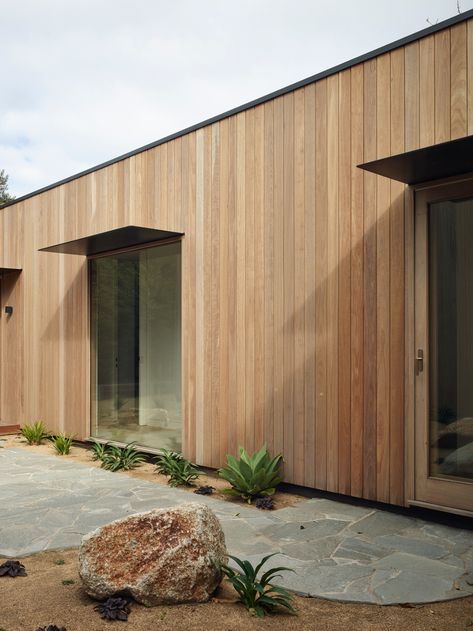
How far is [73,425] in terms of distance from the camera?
7.77 m

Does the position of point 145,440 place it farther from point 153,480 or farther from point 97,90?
point 97,90

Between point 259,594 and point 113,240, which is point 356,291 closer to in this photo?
point 259,594

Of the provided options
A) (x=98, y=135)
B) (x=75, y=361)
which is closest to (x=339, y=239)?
(x=75, y=361)

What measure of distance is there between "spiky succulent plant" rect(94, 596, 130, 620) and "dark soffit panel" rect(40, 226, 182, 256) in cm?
387

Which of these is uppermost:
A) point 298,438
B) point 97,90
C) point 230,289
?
point 97,90

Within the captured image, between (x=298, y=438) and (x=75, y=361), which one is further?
(x=75, y=361)

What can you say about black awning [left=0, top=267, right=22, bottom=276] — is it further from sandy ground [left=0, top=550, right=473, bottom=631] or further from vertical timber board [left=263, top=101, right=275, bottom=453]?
sandy ground [left=0, top=550, right=473, bottom=631]

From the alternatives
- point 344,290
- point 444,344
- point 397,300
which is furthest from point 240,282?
point 444,344

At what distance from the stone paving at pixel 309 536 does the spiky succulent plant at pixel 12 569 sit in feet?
0.86

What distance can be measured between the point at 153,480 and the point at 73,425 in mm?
2436

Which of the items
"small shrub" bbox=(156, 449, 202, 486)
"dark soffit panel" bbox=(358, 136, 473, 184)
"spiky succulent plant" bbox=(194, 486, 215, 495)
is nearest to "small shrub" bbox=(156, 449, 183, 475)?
"small shrub" bbox=(156, 449, 202, 486)

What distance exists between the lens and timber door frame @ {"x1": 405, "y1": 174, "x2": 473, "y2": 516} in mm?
4195

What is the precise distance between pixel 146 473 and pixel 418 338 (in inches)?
128

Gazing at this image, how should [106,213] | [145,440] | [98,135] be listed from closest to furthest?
[145,440], [106,213], [98,135]
